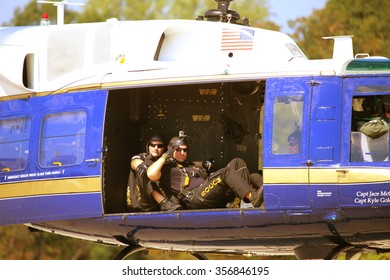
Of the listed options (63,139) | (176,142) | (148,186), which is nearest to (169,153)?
(176,142)

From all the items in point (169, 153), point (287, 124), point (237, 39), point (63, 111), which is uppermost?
point (237, 39)

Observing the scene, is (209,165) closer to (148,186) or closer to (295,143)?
(148,186)

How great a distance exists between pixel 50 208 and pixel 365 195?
4081mm

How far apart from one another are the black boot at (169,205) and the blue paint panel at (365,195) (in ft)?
7.33

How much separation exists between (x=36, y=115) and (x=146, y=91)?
149 cm

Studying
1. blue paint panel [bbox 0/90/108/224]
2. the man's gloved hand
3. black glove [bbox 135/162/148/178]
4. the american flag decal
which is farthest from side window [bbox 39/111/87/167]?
the american flag decal

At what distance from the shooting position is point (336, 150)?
1431 cm

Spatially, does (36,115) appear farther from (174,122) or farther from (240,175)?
(240,175)

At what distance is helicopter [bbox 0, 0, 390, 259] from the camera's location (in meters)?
14.4

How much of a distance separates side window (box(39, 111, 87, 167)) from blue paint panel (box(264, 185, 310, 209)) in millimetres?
2512

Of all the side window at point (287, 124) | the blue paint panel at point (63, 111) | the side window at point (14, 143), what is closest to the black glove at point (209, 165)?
the blue paint panel at point (63, 111)

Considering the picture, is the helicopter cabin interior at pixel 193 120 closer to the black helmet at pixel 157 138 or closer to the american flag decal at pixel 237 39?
the black helmet at pixel 157 138

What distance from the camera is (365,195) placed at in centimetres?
1420
